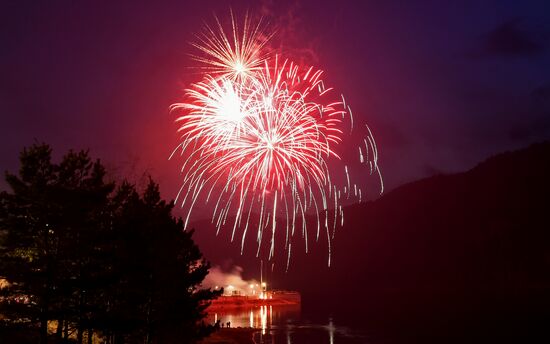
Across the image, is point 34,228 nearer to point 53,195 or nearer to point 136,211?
point 53,195

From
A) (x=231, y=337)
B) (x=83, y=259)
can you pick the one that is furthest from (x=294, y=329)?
(x=83, y=259)

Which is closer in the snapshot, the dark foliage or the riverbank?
the dark foliage

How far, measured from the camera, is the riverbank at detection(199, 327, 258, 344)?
5933 cm

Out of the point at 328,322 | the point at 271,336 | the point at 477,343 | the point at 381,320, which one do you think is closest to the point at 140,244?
the point at 271,336

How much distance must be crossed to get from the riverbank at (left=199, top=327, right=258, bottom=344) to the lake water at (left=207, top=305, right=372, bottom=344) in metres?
1.65

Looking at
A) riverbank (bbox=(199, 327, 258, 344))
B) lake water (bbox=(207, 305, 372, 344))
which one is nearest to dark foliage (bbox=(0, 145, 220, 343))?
riverbank (bbox=(199, 327, 258, 344))

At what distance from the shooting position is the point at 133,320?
26.9 metres

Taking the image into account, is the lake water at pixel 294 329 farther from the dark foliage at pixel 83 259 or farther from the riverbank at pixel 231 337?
the dark foliage at pixel 83 259

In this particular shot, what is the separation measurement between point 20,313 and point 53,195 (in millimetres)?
5942

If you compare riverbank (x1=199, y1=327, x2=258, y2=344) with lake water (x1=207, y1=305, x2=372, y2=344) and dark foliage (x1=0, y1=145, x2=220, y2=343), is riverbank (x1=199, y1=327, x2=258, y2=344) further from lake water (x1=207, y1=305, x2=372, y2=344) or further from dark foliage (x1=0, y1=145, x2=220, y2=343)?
dark foliage (x1=0, y1=145, x2=220, y2=343)

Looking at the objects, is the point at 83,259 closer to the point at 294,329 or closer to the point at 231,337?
the point at 231,337

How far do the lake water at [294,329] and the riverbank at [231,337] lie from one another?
1.65 m

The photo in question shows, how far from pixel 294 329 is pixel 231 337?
74.3 feet

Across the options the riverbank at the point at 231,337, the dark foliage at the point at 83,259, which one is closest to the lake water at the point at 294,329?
the riverbank at the point at 231,337
